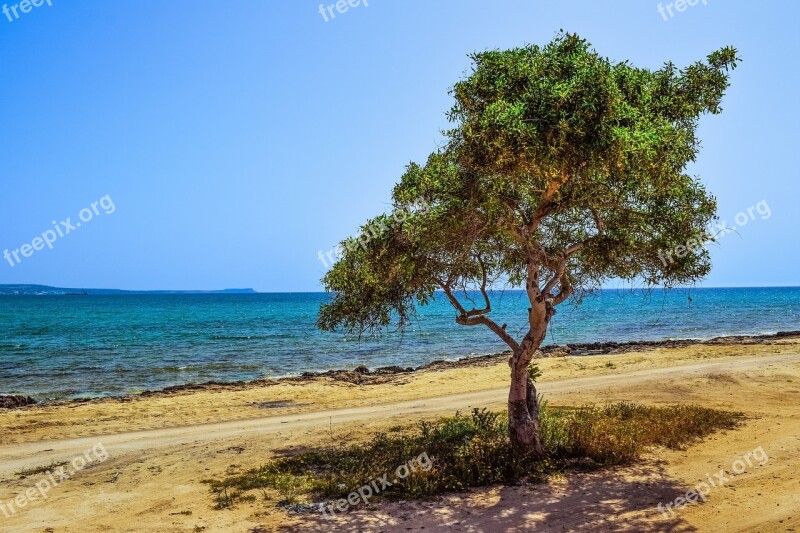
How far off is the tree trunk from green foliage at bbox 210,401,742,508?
0.87ft

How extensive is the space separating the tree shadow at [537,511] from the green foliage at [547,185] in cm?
457

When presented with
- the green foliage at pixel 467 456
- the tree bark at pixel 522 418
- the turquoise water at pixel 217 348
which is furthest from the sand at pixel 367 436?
the turquoise water at pixel 217 348

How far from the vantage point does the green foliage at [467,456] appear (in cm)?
1230

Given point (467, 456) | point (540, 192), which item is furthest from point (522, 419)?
point (540, 192)

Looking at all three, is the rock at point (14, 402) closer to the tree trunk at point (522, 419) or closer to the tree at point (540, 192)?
the tree at point (540, 192)

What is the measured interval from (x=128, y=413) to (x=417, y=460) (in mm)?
15826

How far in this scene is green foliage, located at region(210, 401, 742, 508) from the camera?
12.3m

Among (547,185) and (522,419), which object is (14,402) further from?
(547,185)

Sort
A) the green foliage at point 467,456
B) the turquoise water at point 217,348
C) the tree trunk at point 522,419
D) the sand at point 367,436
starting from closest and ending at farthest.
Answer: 1. the sand at point 367,436
2. the green foliage at point 467,456
3. the tree trunk at point 522,419
4. the turquoise water at point 217,348

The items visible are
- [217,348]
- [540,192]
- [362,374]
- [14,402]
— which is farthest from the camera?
[217,348]

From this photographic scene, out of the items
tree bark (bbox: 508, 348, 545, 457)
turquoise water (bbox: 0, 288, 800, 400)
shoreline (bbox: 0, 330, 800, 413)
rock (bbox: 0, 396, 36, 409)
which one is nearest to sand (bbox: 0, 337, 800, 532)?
shoreline (bbox: 0, 330, 800, 413)

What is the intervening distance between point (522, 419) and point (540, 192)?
5255mm

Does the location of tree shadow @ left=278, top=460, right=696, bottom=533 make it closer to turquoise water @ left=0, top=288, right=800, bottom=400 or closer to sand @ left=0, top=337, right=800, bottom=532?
sand @ left=0, top=337, right=800, bottom=532

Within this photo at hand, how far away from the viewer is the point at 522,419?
1362cm
